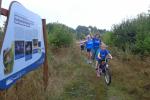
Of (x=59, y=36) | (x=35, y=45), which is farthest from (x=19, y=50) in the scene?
(x=59, y=36)

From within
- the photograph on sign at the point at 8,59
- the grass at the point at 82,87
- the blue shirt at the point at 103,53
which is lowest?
the grass at the point at 82,87

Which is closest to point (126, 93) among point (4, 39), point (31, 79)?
point (31, 79)

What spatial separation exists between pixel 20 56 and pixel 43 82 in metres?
2.84

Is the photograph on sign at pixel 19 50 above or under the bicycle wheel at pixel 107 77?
above

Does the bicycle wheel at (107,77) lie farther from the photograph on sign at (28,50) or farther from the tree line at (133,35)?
the tree line at (133,35)

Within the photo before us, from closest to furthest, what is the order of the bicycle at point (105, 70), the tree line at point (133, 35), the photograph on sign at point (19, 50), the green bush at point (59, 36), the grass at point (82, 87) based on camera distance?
1. the photograph on sign at point (19, 50)
2. the grass at point (82, 87)
3. the bicycle at point (105, 70)
4. the tree line at point (133, 35)
5. the green bush at point (59, 36)

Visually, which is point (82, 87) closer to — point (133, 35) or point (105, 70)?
point (105, 70)

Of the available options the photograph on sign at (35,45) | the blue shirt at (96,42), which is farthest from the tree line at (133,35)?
the photograph on sign at (35,45)

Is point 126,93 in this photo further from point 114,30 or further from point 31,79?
point 114,30

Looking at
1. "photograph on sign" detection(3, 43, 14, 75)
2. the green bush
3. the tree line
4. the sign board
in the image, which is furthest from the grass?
the green bush

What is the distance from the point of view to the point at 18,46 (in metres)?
6.82

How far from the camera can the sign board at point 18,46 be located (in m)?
6.07

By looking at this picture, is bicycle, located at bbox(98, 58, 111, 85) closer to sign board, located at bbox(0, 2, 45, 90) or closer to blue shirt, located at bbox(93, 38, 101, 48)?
blue shirt, located at bbox(93, 38, 101, 48)

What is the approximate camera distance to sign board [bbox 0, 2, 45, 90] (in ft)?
19.9
